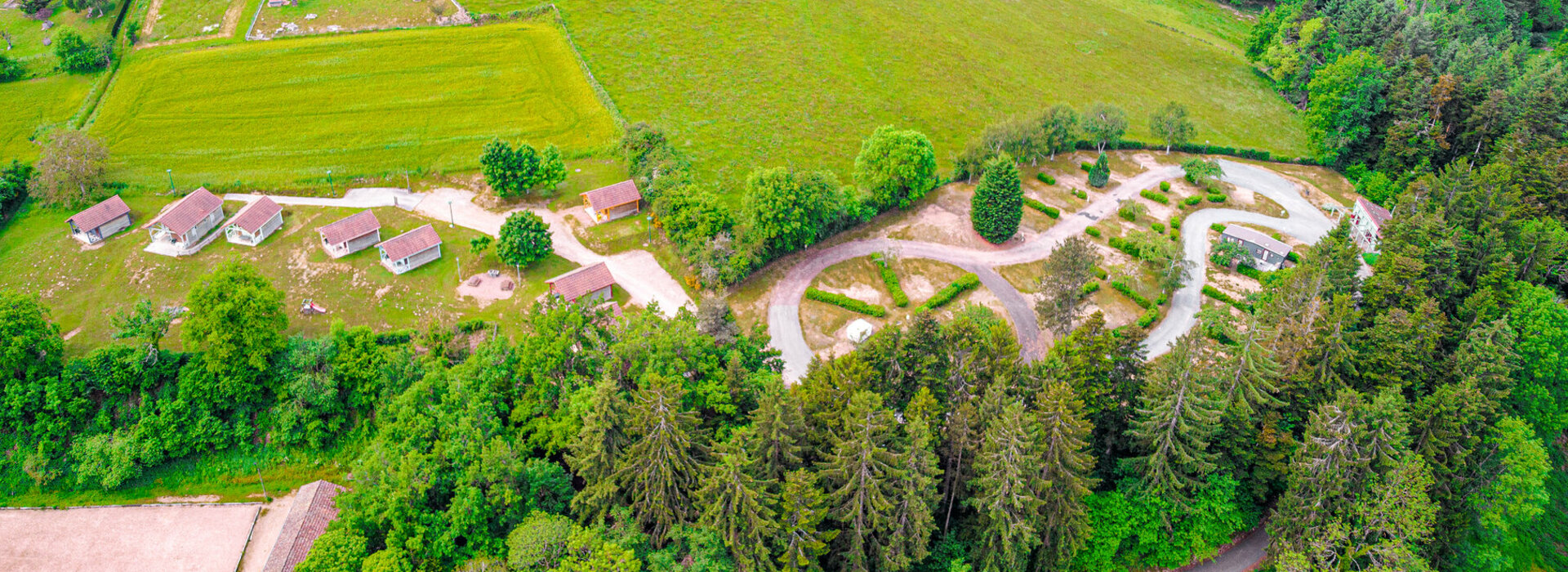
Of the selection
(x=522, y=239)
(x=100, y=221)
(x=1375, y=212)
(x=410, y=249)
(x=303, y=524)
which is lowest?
(x=303, y=524)

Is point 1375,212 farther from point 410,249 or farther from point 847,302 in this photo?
point 410,249

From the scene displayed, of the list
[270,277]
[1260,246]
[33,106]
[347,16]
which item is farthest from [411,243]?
[1260,246]

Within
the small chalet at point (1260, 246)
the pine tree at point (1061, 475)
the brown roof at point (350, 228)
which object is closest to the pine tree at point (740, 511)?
the pine tree at point (1061, 475)

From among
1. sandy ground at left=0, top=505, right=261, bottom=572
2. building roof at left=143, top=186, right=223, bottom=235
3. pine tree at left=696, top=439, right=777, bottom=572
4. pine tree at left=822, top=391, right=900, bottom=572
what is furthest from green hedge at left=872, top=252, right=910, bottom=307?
building roof at left=143, top=186, right=223, bottom=235

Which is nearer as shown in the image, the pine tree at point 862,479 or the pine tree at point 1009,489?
the pine tree at point 862,479

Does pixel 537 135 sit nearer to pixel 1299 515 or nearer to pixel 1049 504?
pixel 1049 504

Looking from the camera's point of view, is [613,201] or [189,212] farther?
[613,201]

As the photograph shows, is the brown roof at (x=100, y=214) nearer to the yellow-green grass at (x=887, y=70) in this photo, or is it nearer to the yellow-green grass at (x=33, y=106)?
the yellow-green grass at (x=33, y=106)
